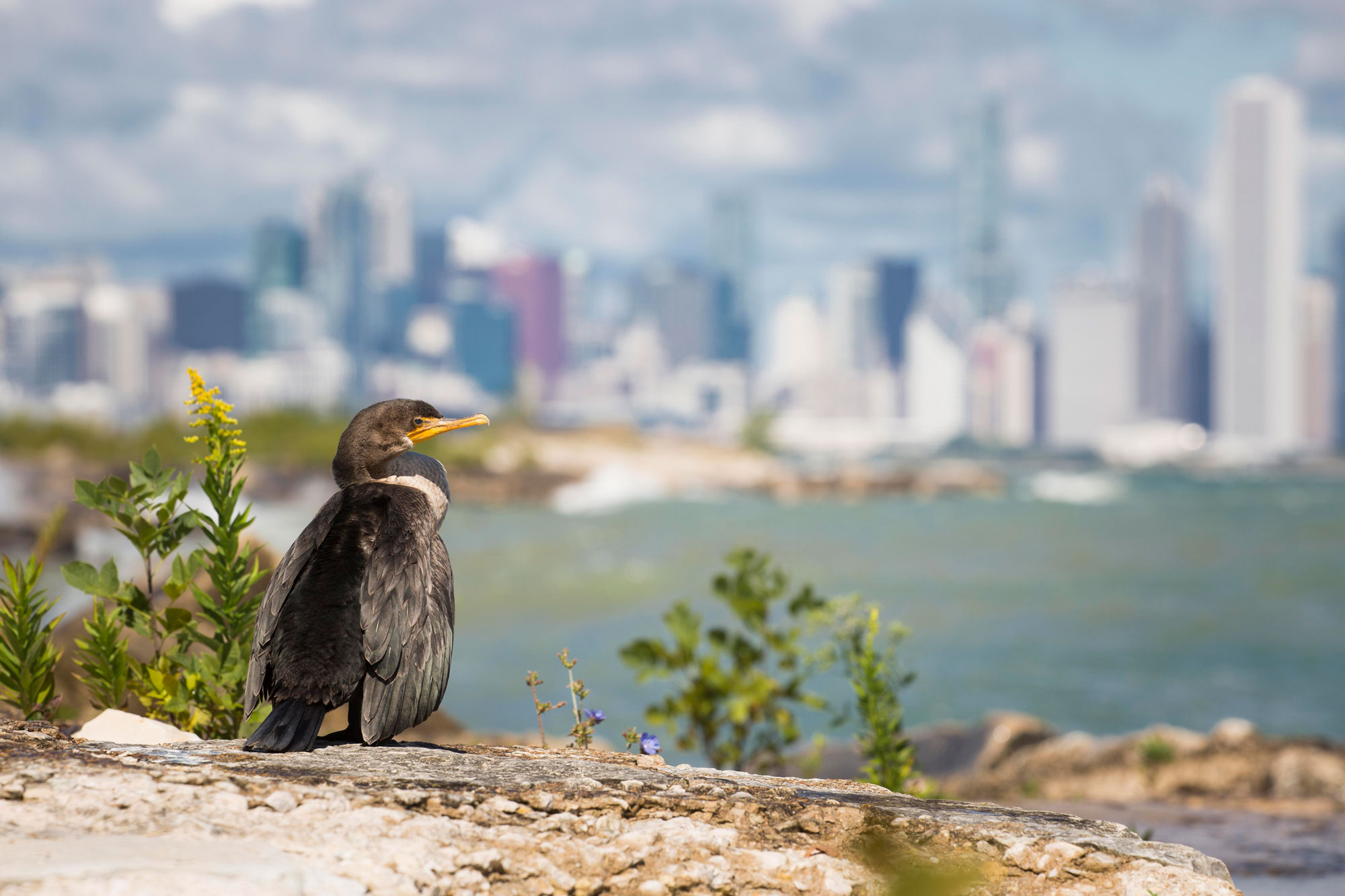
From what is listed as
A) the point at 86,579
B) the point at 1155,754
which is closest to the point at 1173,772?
the point at 1155,754

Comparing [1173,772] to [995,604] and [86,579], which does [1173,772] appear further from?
[995,604]

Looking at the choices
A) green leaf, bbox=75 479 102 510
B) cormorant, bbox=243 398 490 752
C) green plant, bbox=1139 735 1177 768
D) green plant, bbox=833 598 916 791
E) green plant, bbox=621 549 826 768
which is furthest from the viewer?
green plant, bbox=1139 735 1177 768

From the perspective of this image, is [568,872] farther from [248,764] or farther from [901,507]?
[901,507]

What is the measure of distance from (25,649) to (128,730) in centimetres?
59

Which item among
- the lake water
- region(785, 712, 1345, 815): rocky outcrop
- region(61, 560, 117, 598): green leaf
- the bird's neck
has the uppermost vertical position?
the bird's neck

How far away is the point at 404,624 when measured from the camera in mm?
3254

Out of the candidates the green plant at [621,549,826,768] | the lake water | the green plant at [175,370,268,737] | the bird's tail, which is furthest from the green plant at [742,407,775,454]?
the bird's tail

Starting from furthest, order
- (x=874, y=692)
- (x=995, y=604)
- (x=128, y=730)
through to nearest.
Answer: (x=995, y=604) < (x=874, y=692) < (x=128, y=730)

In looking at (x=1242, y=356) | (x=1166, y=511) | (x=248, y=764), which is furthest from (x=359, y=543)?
(x=1242, y=356)

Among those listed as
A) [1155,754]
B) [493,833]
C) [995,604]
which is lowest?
[995,604]

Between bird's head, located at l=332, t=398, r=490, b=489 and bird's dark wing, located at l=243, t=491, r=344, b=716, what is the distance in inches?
5.3

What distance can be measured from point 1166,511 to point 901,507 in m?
14.1

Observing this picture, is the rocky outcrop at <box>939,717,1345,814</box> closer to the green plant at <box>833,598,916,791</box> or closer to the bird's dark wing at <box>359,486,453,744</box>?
the green plant at <box>833,598,916,791</box>

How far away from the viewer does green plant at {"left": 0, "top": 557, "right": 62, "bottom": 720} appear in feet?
12.1
